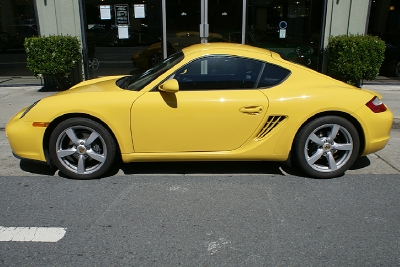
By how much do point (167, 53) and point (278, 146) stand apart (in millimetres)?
6707

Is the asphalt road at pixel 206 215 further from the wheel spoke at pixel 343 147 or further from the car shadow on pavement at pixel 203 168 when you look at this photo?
the wheel spoke at pixel 343 147

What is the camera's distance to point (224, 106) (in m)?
4.09

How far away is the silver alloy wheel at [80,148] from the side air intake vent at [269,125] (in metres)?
1.77

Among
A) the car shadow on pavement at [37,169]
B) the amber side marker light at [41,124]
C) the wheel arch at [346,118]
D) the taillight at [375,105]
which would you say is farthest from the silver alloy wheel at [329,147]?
the car shadow on pavement at [37,169]

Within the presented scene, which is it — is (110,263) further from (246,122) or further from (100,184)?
(246,122)

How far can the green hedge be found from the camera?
8627mm

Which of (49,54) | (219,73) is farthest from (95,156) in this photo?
(49,54)

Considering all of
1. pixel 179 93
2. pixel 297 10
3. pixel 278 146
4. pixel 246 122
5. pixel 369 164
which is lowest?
pixel 369 164

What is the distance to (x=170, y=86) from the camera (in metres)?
3.98

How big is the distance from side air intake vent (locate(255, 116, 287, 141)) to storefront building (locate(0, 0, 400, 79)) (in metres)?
6.02

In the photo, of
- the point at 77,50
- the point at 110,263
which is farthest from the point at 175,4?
the point at 110,263

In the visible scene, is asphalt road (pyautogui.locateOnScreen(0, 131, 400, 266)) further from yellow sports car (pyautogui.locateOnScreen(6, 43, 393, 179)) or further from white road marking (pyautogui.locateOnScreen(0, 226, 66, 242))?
yellow sports car (pyautogui.locateOnScreen(6, 43, 393, 179))

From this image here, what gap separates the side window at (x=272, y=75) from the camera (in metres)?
4.26

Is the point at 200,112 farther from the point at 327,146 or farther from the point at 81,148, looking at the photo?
the point at 327,146
